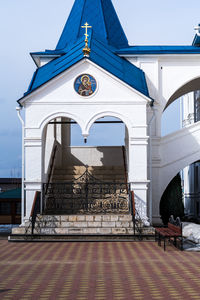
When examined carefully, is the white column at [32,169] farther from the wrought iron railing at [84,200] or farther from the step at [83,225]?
the step at [83,225]

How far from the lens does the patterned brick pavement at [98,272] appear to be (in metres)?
7.47

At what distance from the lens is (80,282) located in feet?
27.2

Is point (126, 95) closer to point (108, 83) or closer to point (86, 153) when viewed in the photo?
point (108, 83)

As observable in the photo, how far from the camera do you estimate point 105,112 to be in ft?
54.6

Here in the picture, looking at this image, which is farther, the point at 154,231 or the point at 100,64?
the point at 100,64

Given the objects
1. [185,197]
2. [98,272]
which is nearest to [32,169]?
[98,272]

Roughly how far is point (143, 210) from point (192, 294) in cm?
883

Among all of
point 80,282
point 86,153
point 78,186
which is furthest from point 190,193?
point 80,282

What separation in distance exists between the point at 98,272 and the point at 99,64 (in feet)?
29.2

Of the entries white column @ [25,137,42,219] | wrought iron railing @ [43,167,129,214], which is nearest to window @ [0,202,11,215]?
wrought iron railing @ [43,167,129,214]

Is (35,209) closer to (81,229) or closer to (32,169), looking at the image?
(81,229)

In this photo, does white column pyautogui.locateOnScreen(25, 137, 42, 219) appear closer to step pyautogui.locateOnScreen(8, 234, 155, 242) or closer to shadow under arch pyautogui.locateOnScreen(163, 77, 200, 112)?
step pyautogui.locateOnScreen(8, 234, 155, 242)

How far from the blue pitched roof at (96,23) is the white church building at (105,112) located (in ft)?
0.14

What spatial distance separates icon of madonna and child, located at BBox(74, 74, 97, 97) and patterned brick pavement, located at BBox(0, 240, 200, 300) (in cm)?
541
